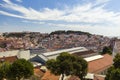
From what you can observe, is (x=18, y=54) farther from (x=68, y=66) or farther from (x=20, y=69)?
(x=68, y=66)

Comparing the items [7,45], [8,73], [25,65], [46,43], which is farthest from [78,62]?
[46,43]

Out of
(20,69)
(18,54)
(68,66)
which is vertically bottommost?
(18,54)

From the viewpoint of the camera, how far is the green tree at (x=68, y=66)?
1631 inches

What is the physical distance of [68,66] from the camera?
41.2 metres

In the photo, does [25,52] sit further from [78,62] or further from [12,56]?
[78,62]

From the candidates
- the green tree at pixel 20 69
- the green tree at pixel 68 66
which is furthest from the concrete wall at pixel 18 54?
the green tree at pixel 68 66

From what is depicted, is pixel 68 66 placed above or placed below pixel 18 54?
above

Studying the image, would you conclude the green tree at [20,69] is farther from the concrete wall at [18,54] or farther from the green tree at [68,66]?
the concrete wall at [18,54]

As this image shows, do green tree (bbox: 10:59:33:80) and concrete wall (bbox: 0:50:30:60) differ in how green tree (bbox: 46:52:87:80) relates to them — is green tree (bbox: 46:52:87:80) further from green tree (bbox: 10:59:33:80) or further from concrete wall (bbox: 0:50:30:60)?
concrete wall (bbox: 0:50:30:60)

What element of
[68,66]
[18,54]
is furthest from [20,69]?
[18,54]

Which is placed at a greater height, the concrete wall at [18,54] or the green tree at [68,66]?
the green tree at [68,66]

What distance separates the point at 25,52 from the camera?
86812mm

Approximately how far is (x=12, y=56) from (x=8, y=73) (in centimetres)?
4025

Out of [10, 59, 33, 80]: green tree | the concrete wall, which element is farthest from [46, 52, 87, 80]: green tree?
the concrete wall
